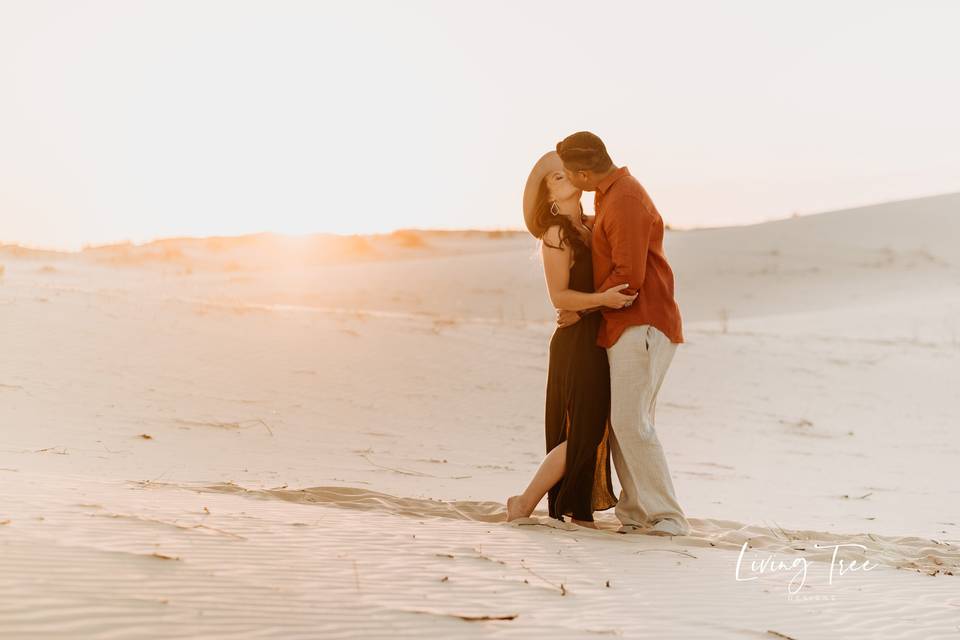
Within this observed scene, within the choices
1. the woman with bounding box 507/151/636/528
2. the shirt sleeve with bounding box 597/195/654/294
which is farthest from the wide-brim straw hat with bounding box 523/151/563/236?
the shirt sleeve with bounding box 597/195/654/294

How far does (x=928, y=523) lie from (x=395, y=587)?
5138 millimetres

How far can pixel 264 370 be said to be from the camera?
12320mm

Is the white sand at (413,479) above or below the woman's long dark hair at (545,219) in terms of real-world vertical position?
below

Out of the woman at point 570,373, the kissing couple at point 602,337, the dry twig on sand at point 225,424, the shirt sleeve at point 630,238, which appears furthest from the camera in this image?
the dry twig on sand at point 225,424

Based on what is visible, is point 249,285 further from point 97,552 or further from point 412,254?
point 97,552

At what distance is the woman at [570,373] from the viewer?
19.1 ft

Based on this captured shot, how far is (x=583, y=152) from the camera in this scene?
18.6ft

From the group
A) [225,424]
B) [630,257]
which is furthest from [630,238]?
[225,424]

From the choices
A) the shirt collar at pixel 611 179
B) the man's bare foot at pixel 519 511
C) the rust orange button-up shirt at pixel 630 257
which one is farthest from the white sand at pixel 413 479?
the shirt collar at pixel 611 179

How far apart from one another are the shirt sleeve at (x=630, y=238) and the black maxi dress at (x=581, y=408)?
33 cm

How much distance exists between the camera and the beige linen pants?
18.6 ft

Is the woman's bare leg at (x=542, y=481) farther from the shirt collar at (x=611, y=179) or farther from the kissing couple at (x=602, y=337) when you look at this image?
the shirt collar at (x=611, y=179)

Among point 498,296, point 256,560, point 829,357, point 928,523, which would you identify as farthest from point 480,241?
point 256,560

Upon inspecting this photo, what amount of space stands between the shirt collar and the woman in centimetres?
23
